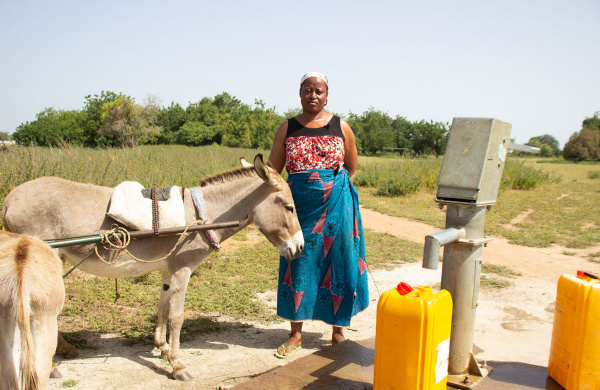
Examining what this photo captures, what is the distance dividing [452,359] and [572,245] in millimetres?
7320

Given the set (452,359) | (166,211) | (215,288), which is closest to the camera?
(452,359)

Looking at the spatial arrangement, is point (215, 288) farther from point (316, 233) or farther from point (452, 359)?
point (452, 359)

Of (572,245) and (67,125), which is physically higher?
(67,125)

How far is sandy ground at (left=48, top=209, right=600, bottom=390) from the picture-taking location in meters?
3.44

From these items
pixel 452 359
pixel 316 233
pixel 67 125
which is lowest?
pixel 452 359

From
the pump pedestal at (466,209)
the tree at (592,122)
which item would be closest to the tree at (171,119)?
the pump pedestal at (466,209)

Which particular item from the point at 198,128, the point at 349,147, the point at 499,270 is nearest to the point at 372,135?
the point at 198,128

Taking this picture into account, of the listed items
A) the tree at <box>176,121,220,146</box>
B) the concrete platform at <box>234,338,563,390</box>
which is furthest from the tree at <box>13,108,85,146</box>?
the concrete platform at <box>234,338,563,390</box>

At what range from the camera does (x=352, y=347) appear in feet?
11.0

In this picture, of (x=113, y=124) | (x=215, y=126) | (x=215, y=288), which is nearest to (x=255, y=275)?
(x=215, y=288)

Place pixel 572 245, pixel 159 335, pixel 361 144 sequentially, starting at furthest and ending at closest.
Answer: pixel 361 144 < pixel 572 245 < pixel 159 335

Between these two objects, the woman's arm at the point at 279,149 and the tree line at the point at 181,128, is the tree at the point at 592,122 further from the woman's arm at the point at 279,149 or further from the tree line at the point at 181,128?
the woman's arm at the point at 279,149

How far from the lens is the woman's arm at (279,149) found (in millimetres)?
3879

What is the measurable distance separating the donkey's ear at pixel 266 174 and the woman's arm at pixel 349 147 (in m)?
0.83
